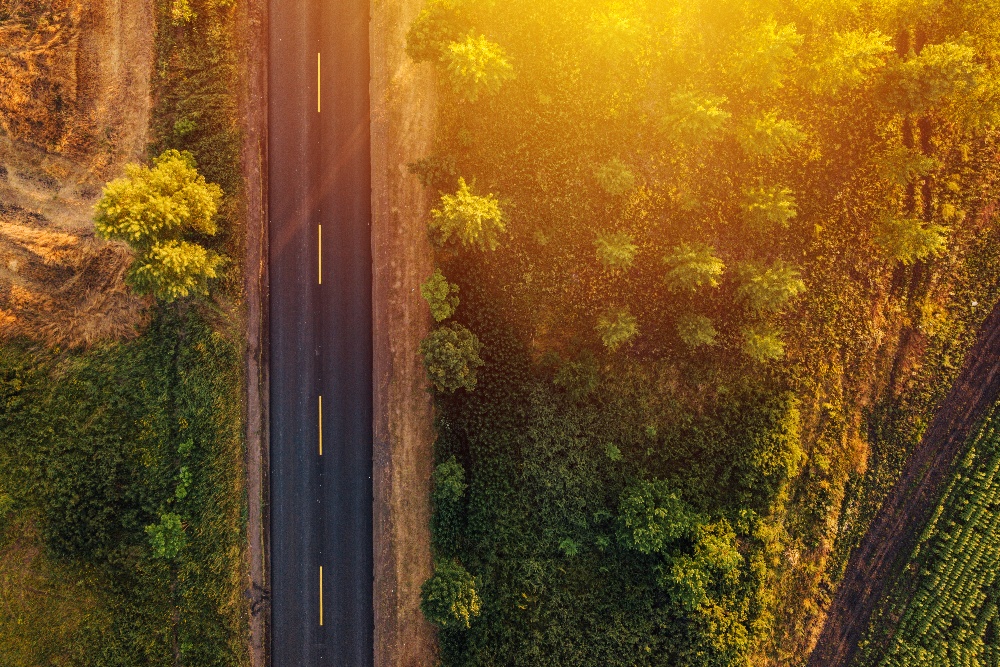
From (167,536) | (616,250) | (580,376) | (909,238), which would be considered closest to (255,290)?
(167,536)

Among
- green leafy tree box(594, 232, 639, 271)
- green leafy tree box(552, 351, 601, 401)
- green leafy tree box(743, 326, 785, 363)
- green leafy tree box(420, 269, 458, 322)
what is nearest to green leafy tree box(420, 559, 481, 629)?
green leafy tree box(552, 351, 601, 401)

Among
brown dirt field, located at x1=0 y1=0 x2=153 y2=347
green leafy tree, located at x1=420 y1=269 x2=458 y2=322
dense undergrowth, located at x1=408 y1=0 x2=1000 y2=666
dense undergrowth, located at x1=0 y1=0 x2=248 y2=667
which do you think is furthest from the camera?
brown dirt field, located at x1=0 y1=0 x2=153 y2=347

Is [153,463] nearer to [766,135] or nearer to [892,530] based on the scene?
[766,135]

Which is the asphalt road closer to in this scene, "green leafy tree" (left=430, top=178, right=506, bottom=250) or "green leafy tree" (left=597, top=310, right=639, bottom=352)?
"green leafy tree" (left=430, top=178, right=506, bottom=250)

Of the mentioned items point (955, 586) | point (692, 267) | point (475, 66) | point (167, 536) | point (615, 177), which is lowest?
point (955, 586)

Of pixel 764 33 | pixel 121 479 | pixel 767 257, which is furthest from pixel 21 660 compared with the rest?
pixel 764 33

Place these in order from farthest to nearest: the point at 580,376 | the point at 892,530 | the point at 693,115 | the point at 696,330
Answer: the point at 892,530
the point at 580,376
the point at 696,330
the point at 693,115

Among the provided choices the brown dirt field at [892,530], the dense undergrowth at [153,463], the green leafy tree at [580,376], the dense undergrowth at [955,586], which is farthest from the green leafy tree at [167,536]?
the dense undergrowth at [955,586]
